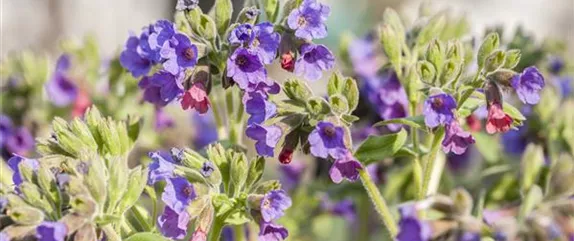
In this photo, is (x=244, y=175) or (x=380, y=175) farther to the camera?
(x=380, y=175)

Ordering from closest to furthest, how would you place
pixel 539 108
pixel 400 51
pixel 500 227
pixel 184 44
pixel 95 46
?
pixel 500 227, pixel 184 44, pixel 400 51, pixel 539 108, pixel 95 46

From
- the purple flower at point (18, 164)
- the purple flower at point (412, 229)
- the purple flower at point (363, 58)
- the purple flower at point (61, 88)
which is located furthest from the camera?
the purple flower at point (61, 88)

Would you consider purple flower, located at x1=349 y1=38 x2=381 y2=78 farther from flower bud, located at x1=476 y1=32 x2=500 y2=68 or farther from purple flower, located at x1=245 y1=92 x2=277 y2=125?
purple flower, located at x1=245 y1=92 x2=277 y2=125

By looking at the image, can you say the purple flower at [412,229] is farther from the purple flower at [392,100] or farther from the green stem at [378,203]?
the purple flower at [392,100]

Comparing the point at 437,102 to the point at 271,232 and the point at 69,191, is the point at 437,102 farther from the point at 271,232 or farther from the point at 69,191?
the point at 69,191

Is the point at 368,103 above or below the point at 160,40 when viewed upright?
below

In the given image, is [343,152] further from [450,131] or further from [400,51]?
[400,51]

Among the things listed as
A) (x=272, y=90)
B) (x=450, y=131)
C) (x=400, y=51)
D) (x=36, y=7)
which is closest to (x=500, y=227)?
(x=450, y=131)

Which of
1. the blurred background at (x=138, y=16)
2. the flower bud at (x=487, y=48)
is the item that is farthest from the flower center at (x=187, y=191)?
the blurred background at (x=138, y=16)
